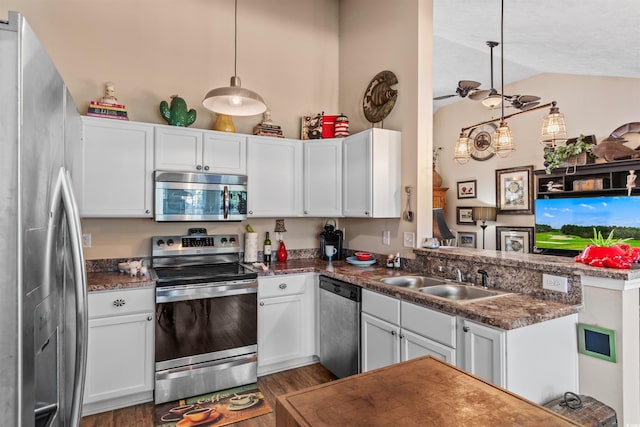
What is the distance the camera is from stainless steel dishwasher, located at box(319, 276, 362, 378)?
276cm

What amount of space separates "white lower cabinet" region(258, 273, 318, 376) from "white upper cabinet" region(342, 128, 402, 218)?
81 centimetres

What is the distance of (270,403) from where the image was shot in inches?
106

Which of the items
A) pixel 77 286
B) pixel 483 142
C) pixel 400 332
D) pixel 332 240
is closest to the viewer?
pixel 77 286

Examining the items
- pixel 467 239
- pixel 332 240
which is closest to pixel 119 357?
pixel 332 240

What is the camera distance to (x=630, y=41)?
3361mm

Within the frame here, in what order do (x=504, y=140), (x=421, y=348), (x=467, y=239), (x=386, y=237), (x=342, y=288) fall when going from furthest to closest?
(x=467, y=239) < (x=504, y=140) < (x=386, y=237) < (x=342, y=288) < (x=421, y=348)

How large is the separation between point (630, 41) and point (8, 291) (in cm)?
480

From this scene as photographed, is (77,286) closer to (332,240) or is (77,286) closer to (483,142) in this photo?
(332,240)

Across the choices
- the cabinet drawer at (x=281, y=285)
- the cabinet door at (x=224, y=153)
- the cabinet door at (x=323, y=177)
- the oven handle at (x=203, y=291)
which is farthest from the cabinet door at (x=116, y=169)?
the cabinet door at (x=323, y=177)

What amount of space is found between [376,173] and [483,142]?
14.7ft

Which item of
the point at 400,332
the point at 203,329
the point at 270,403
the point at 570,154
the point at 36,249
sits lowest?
the point at 270,403

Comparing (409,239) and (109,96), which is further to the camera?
(409,239)

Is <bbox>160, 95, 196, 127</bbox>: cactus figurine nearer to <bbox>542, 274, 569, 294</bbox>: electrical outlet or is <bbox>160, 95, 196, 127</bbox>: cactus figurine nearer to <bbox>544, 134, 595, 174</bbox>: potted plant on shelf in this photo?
<bbox>542, 274, 569, 294</bbox>: electrical outlet

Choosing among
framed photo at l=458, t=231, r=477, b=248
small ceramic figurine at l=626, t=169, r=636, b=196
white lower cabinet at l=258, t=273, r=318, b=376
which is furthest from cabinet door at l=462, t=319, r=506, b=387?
framed photo at l=458, t=231, r=477, b=248
